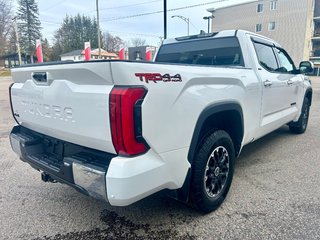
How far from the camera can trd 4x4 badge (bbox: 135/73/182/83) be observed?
1.83 m

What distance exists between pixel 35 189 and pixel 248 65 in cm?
312

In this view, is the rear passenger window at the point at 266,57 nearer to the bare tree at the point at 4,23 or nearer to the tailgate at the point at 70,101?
the tailgate at the point at 70,101

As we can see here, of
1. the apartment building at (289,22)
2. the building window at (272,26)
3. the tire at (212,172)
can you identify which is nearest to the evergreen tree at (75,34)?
the apartment building at (289,22)

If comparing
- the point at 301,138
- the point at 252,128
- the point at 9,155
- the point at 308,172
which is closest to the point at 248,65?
the point at 252,128

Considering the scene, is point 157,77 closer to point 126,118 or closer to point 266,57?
point 126,118

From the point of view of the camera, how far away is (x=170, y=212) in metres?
2.77

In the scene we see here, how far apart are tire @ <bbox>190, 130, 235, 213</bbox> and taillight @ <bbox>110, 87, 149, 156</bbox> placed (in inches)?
32.0

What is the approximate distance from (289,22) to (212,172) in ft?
156

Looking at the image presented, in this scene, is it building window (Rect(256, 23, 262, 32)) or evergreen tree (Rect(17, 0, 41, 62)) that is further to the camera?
evergreen tree (Rect(17, 0, 41, 62))

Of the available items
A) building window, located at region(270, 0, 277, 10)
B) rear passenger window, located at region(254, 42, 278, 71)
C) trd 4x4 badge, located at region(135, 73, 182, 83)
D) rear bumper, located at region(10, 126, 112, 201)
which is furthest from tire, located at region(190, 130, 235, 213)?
building window, located at region(270, 0, 277, 10)

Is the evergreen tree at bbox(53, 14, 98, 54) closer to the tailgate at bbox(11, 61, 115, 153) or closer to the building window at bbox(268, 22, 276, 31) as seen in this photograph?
the building window at bbox(268, 22, 276, 31)

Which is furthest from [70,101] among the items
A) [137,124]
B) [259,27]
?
[259,27]

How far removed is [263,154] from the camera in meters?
4.53

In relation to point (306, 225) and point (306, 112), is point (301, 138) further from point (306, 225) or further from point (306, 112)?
point (306, 225)
